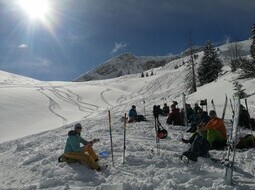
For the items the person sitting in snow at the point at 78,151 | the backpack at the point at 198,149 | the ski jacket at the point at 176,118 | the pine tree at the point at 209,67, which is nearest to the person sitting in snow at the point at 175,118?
the ski jacket at the point at 176,118

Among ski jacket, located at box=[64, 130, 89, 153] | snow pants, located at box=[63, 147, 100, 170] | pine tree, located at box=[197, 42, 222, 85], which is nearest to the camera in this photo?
snow pants, located at box=[63, 147, 100, 170]

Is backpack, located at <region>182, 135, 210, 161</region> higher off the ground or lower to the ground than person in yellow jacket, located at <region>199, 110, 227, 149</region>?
lower

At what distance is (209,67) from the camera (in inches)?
2082

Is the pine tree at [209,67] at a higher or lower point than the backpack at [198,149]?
higher

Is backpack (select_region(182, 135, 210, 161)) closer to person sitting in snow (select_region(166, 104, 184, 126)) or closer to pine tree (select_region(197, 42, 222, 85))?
person sitting in snow (select_region(166, 104, 184, 126))

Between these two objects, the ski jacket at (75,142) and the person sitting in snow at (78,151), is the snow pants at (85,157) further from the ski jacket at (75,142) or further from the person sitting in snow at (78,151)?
the ski jacket at (75,142)

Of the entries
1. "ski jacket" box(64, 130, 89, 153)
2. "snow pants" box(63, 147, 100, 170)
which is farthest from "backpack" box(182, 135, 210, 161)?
"ski jacket" box(64, 130, 89, 153)

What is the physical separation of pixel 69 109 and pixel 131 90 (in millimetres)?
29609

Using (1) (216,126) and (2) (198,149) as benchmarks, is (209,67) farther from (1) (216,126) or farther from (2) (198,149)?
(2) (198,149)

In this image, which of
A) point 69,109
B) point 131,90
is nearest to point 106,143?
point 69,109

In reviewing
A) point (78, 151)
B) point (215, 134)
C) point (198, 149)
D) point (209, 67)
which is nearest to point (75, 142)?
point (78, 151)

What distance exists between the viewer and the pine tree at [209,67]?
173ft

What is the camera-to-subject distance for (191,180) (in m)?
9.24

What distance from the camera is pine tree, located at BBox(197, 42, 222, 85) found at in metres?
52.6
